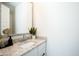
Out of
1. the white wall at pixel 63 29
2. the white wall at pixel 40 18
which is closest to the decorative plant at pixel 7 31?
the white wall at pixel 40 18

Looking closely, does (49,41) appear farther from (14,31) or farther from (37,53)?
(14,31)

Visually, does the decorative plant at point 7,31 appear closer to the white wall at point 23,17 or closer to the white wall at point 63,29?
the white wall at point 23,17

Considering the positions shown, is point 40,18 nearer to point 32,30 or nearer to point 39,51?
point 32,30

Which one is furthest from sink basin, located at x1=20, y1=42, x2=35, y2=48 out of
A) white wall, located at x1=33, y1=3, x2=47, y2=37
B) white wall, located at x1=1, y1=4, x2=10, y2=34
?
white wall, located at x1=1, y1=4, x2=10, y2=34

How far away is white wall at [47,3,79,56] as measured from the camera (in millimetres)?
1851

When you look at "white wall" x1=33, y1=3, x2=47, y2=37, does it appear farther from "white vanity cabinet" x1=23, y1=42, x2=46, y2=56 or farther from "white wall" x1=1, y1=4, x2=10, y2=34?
"white wall" x1=1, y1=4, x2=10, y2=34

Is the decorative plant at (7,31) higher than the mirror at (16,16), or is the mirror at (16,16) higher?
the mirror at (16,16)

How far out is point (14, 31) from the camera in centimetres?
183

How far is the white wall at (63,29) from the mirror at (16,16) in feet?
0.83

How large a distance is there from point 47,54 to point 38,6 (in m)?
0.57

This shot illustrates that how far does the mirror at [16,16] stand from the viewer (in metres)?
1.78

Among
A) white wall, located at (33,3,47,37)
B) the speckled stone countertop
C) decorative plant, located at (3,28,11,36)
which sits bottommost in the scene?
the speckled stone countertop

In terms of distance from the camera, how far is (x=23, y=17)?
188 centimetres

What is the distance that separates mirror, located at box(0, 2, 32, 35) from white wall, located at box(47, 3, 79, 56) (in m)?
0.25
